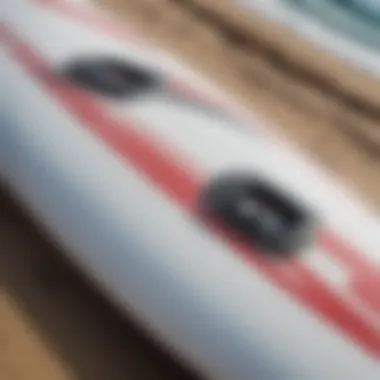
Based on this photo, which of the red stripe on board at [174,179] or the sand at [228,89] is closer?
the red stripe on board at [174,179]

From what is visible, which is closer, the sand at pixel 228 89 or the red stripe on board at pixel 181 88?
the red stripe on board at pixel 181 88

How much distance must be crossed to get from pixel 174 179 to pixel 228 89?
0.89 feet

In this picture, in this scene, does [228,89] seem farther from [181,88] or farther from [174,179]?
[174,179]

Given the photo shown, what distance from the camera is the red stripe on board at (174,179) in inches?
26.9

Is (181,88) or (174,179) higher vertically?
(181,88)

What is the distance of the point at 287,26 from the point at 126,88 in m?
0.33

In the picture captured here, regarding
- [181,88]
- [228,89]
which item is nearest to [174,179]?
[181,88]

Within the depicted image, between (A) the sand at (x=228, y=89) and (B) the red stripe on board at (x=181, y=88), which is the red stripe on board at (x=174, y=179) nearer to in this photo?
(B) the red stripe on board at (x=181, y=88)

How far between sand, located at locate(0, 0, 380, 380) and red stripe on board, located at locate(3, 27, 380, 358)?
0.47ft

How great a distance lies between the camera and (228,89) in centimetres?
104

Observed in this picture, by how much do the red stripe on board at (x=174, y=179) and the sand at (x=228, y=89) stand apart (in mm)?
145

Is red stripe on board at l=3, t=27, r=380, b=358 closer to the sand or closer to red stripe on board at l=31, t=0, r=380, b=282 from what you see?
red stripe on board at l=31, t=0, r=380, b=282

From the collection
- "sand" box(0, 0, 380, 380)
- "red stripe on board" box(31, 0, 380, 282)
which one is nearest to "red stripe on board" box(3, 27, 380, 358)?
"red stripe on board" box(31, 0, 380, 282)

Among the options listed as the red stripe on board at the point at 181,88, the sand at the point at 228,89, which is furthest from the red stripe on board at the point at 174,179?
the sand at the point at 228,89
